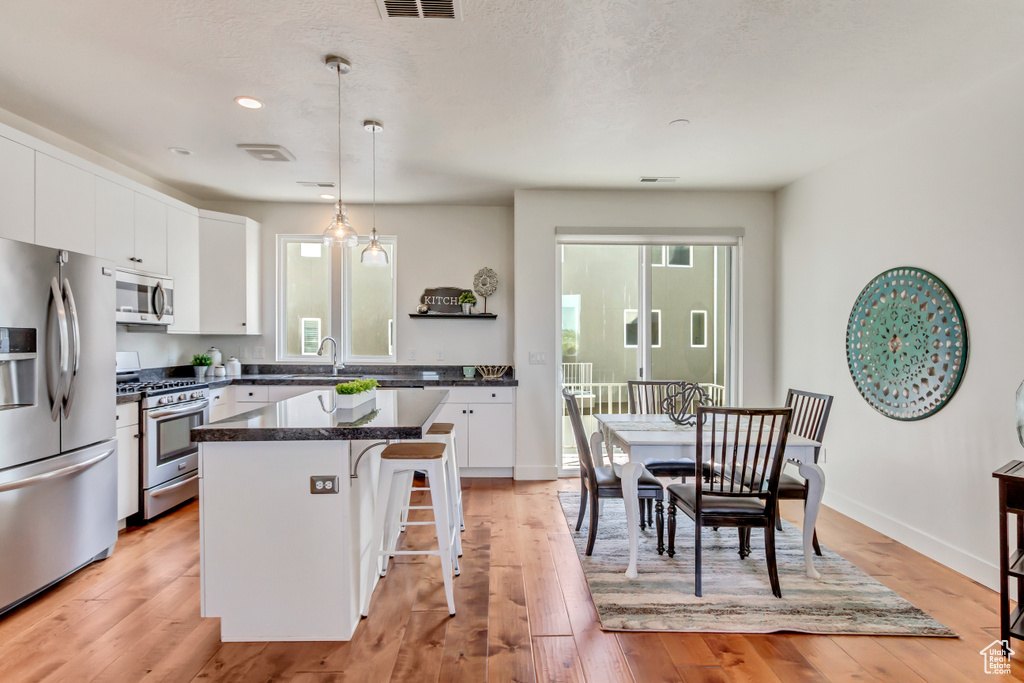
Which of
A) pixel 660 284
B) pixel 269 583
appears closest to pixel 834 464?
pixel 660 284

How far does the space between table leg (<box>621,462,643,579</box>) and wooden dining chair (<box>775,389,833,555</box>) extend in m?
0.77

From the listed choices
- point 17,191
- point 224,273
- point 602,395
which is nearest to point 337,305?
point 224,273

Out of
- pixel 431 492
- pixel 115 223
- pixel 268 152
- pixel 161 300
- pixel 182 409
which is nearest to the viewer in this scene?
pixel 431 492

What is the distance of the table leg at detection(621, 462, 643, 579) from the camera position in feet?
8.98

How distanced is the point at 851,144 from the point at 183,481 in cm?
532

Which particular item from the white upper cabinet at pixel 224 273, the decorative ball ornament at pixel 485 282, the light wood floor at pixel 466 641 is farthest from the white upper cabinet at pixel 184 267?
the decorative ball ornament at pixel 485 282

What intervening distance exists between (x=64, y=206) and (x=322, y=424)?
8.03 ft

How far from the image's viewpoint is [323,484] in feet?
7.14

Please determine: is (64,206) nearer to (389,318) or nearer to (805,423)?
(389,318)

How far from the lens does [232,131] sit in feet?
11.1

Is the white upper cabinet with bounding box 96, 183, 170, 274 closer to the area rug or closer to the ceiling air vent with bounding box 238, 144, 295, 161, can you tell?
the ceiling air vent with bounding box 238, 144, 295, 161

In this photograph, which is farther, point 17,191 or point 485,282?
point 485,282

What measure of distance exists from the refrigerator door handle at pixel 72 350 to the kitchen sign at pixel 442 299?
2899mm

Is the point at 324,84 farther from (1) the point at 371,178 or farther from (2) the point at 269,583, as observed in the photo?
(2) the point at 269,583
